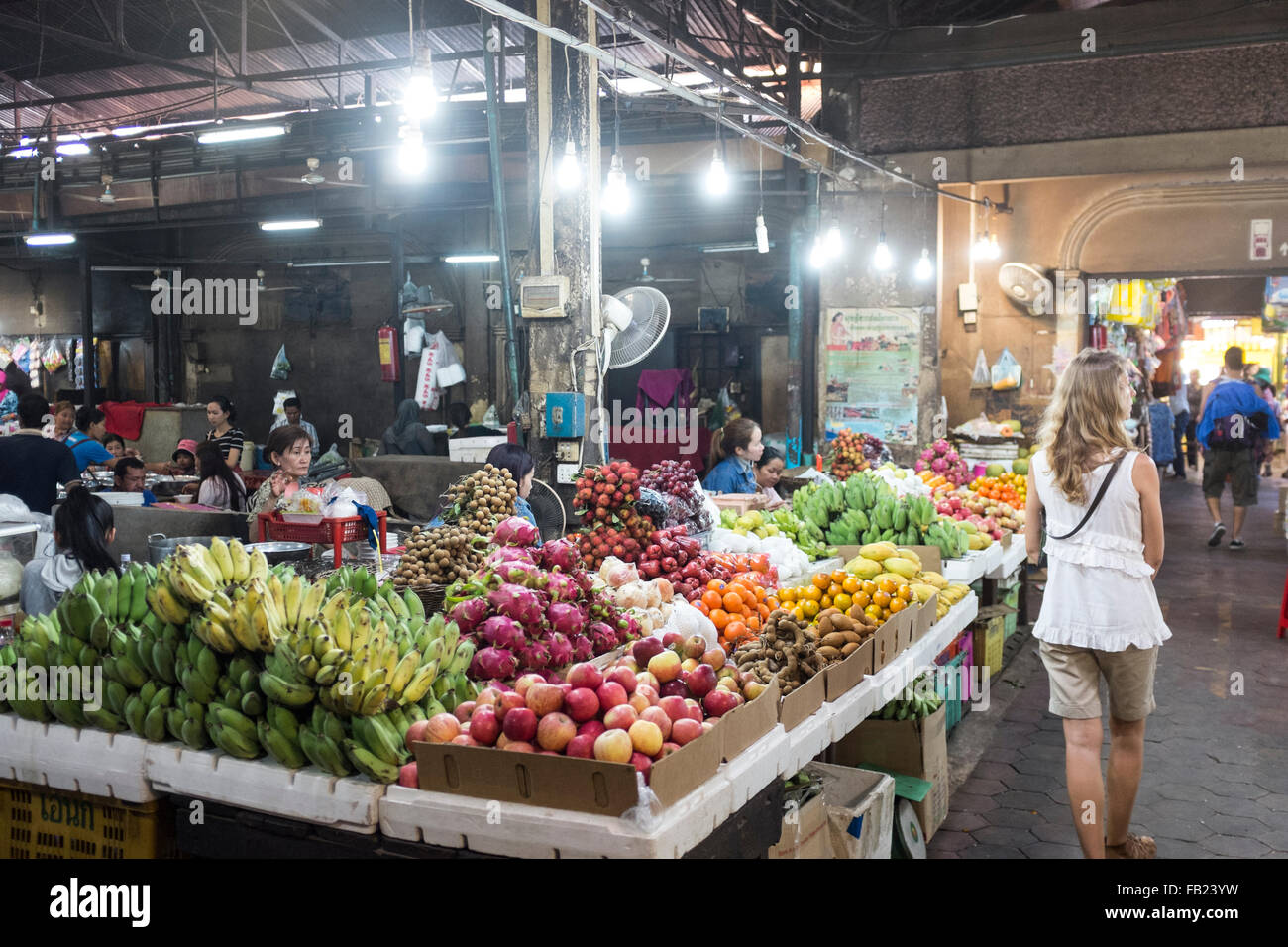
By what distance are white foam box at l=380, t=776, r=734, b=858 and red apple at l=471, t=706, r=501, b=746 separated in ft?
0.51

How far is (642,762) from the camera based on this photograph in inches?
92.0

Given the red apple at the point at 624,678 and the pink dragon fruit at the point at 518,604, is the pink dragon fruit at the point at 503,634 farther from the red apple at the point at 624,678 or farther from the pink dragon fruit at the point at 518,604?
the red apple at the point at 624,678

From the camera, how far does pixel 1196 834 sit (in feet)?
13.6

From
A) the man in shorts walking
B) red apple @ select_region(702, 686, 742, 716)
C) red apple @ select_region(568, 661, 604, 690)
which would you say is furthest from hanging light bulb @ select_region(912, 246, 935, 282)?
red apple @ select_region(568, 661, 604, 690)

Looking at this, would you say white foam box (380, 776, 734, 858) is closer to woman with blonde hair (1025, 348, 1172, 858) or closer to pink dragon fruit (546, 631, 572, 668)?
pink dragon fruit (546, 631, 572, 668)

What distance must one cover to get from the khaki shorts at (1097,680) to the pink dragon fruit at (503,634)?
6.26 ft

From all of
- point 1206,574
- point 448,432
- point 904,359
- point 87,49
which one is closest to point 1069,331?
point 904,359

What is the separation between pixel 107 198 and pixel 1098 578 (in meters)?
13.9

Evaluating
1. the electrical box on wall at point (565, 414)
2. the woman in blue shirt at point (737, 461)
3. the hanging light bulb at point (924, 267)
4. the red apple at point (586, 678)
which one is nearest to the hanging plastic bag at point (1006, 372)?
the hanging light bulb at point (924, 267)

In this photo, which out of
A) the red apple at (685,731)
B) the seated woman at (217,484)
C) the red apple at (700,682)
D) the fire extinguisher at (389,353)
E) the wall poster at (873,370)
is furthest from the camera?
the fire extinguisher at (389,353)

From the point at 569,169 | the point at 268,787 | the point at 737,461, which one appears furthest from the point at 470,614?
the point at 737,461

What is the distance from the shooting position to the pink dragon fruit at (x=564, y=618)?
3209mm

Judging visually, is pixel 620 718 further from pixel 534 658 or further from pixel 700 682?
pixel 534 658

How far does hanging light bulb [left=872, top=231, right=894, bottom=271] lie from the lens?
32.8ft
